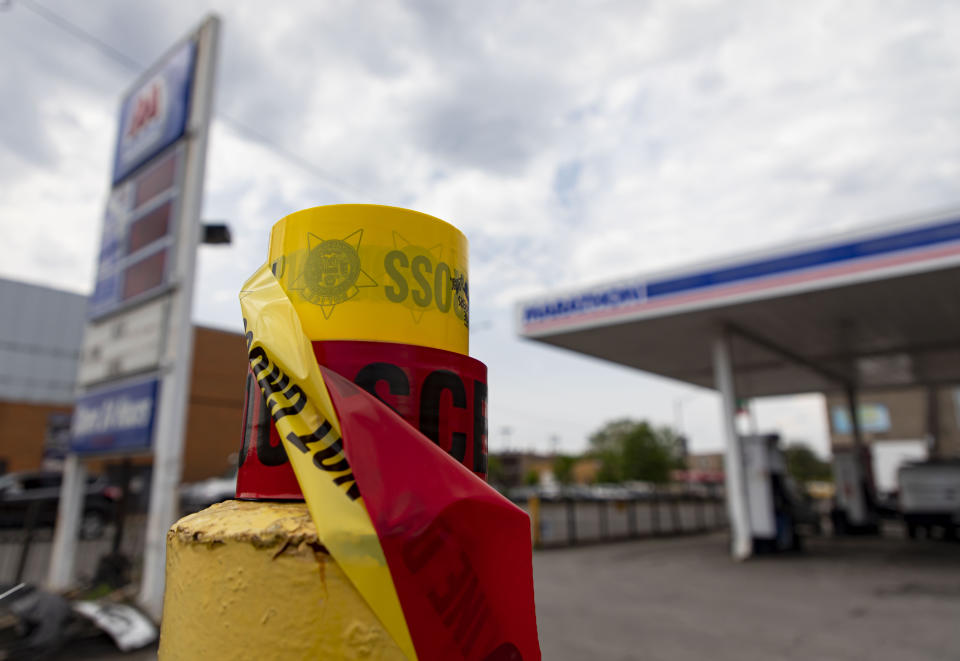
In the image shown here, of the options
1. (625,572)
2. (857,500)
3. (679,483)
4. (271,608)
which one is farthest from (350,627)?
(679,483)

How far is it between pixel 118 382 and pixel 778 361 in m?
15.6

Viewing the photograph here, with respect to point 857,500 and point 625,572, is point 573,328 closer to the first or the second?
point 625,572

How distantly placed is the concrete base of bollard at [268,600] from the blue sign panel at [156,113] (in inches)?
328

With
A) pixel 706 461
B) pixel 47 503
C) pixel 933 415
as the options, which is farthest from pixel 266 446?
pixel 706 461

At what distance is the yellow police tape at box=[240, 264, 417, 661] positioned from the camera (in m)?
0.94

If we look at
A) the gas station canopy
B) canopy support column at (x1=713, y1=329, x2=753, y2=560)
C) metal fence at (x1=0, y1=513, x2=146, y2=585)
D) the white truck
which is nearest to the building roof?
metal fence at (x1=0, y1=513, x2=146, y2=585)

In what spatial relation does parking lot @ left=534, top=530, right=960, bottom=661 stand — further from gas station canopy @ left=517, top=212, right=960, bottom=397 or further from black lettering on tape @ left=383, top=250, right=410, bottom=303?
black lettering on tape @ left=383, top=250, right=410, bottom=303

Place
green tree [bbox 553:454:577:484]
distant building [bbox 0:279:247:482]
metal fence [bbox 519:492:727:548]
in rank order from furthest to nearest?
green tree [bbox 553:454:577:484] < distant building [bbox 0:279:247:482] < metal fence [bbox 519:492:727:548]

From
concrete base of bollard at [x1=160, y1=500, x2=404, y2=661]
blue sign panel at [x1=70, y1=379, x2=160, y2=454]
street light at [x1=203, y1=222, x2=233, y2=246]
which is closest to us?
concrete base of bollard at [x1=160, y1=500, x2=404, y2=661]

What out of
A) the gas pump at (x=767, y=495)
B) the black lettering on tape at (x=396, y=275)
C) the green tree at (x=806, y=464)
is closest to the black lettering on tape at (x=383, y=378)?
the black lettering on tape at (x=396, y=275)

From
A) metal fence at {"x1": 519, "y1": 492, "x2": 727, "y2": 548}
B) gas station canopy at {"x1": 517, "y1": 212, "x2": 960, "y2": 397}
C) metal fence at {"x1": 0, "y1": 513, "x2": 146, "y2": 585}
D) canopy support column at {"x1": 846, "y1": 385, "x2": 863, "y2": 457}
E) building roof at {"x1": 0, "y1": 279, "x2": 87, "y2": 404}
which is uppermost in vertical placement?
building roof at {"x1": 0, "y1": 279, "x2": 87, "y2": 404}

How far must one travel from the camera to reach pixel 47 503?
1359 cm

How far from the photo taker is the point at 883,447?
34094 mm

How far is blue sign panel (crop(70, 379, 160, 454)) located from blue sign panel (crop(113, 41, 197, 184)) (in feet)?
10.9
